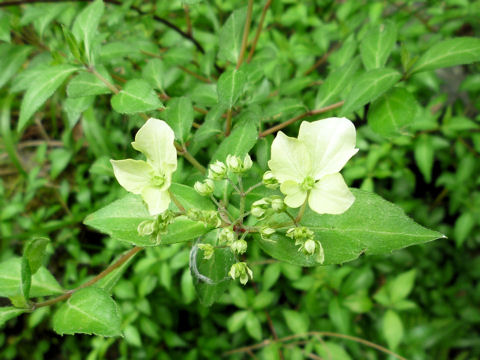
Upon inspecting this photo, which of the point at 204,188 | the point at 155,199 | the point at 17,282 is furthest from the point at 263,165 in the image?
the point at 17,282

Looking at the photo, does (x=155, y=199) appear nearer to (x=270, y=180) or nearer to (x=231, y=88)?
(x=270, y=180)

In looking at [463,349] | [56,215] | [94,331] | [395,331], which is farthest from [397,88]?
[463,349]

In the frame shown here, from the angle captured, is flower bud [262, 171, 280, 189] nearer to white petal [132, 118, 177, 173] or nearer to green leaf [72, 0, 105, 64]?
white petal [132, 118, 177, 173]

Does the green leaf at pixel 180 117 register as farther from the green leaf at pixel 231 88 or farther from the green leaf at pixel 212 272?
Answer: the green leaf at pixel 212 272

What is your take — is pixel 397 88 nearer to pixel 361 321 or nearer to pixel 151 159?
pixel 151 159

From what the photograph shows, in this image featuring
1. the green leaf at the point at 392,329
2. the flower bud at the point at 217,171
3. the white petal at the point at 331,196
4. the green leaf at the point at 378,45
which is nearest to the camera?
the white petal at the point at 331,196

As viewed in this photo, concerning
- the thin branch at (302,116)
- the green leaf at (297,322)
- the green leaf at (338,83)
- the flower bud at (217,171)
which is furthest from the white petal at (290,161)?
the green leaf at (297,322)

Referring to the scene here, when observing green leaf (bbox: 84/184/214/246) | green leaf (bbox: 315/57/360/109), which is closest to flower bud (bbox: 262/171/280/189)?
green leaf (bbox: 84/184/214/246)
